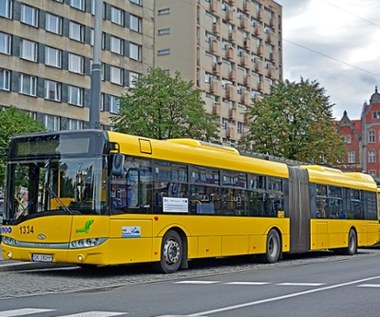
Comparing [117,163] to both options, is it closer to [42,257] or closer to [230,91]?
[42,257]

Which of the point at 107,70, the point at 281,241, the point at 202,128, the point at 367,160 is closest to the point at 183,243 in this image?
the point at 281,241

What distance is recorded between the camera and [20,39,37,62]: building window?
2269 inches

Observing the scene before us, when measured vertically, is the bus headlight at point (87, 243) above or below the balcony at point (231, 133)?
below

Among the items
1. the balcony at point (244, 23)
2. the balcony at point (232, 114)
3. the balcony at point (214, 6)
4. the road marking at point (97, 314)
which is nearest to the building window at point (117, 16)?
the balcony at point (214, 6)

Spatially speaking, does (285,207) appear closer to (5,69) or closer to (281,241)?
(281,241)

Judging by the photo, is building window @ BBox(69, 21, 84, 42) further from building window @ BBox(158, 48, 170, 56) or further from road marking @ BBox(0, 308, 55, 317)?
road marking @ BBox(0, 308, 55, 317)

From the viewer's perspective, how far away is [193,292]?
528 inches

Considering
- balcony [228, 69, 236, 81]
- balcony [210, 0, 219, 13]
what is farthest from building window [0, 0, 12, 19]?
balcony [228, 69, 236, 81]

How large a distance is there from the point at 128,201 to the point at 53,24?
4645 cm

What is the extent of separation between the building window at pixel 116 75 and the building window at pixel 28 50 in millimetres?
9223

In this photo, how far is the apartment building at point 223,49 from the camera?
79.6 m

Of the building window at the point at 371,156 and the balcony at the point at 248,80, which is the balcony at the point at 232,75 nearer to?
the balcony at the point at 248,80

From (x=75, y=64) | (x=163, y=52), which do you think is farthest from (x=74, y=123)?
(x=163, y=52)

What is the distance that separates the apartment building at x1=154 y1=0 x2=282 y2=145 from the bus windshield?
5627 centimetres
